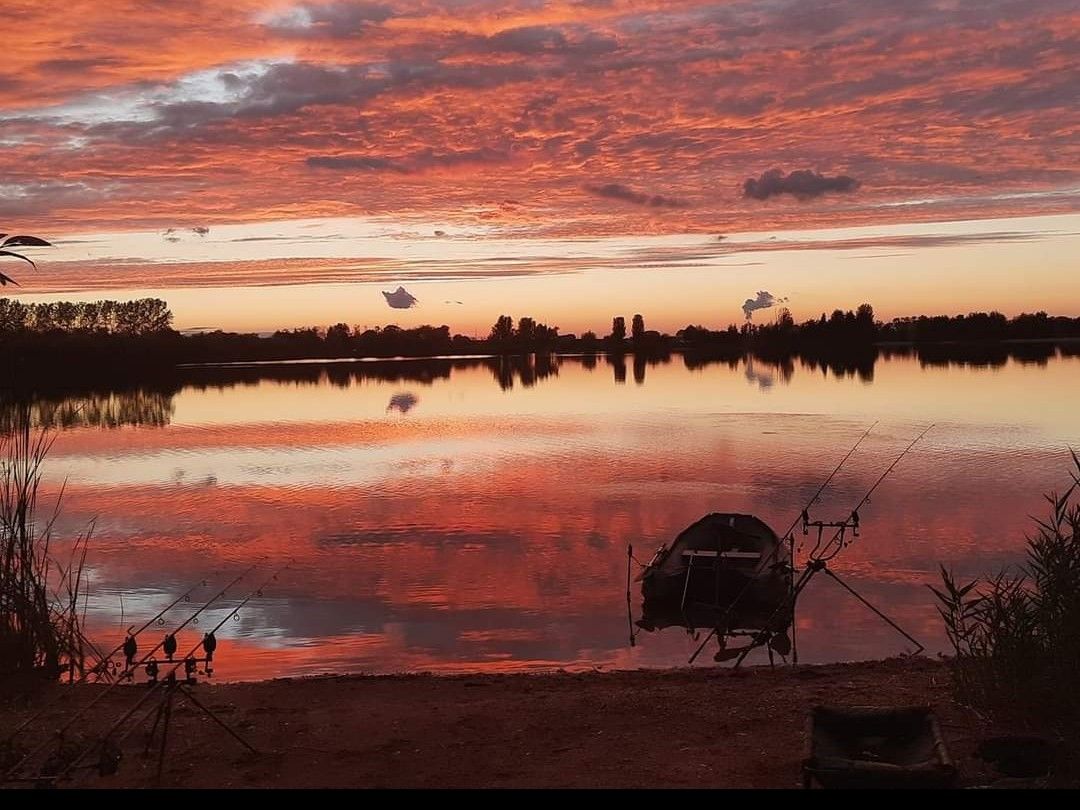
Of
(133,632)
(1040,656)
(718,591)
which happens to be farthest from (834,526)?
(133,632)

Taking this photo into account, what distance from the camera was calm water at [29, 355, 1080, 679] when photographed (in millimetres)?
17500

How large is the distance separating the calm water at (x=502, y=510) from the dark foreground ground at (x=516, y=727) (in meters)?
3.34

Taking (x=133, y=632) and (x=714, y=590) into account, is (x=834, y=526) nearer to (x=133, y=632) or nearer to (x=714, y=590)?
(x=714, y=590)

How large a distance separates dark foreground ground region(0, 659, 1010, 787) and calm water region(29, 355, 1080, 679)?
334 centimetres

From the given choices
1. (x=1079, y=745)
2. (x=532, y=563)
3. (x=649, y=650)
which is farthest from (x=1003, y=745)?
(x=532, y=563)

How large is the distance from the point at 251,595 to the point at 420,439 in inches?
1428

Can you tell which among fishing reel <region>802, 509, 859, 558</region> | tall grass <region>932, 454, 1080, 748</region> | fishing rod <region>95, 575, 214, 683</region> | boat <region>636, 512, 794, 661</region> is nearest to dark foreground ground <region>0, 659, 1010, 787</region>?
tall grass <region>932, 454, 1080, 748</region>

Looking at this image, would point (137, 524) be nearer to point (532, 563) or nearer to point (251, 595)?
point (251, 595)

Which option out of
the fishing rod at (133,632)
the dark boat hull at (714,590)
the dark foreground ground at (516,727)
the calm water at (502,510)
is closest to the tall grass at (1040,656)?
the dark foreground ground at (516,727)

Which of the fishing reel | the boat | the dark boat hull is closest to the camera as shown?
the fishing reel

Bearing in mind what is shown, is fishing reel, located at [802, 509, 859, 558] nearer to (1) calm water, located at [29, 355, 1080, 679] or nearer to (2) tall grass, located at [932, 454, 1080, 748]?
(1) calm water, located at [29, 355, 1080, 679]

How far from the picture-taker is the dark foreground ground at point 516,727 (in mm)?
8641

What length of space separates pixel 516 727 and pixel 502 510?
2152 centimetres

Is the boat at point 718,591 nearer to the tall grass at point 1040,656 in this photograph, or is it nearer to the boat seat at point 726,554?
the boat seat at point 726,554
